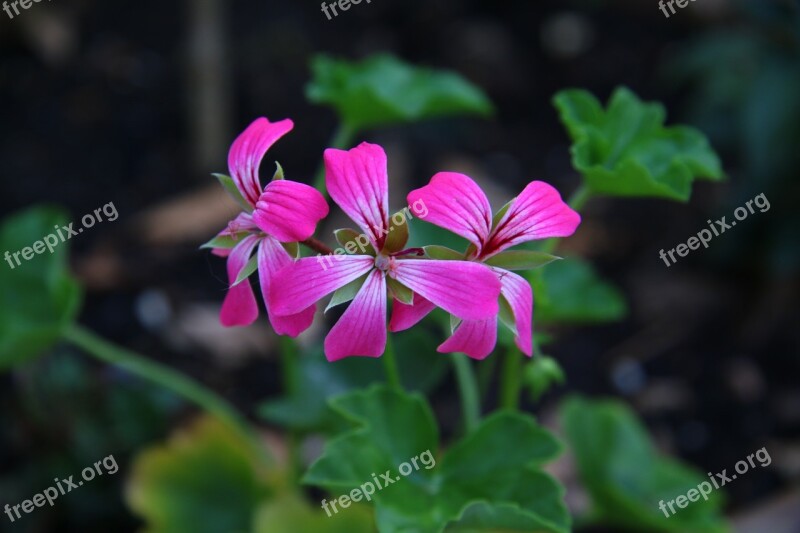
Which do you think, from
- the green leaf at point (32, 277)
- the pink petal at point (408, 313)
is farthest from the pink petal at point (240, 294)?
the green leaf at point (32, 277)

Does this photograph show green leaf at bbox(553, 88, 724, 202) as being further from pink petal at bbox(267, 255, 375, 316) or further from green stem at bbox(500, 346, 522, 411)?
pink petal at bbox(267, 255, 375, 316)

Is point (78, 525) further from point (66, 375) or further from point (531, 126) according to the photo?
point (531, 126)

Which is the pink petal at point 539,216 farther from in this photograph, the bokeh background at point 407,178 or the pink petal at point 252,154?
the bokeh background at point 407,178

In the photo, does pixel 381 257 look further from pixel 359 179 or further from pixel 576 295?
pixel 576 295

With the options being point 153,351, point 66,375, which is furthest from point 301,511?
point 153,351

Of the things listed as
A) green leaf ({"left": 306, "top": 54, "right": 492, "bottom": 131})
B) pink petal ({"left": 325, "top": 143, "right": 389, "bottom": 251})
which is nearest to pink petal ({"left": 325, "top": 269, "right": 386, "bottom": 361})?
pink petal ({"left": 325, "top": 143, "right": 389, "bottom": 251})

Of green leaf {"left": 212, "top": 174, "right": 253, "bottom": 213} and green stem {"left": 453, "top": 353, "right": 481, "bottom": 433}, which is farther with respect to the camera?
green stem {"left": 453, "top": 353, "right": 481, "bottom": 433}

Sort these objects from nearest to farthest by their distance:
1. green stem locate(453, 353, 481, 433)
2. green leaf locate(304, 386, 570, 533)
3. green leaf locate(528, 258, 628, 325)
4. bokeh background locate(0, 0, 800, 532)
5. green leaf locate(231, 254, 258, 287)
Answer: green leaf locate(231, 254, 258, 287), green leaf locate(304, 386, 570, 533), green stem locate(453, 353, 481, 433), green leaf locate(528, 258, 628, 325), bokeh background locate(0, 0, 800, 532)

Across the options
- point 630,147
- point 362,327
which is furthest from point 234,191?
point 630,147
